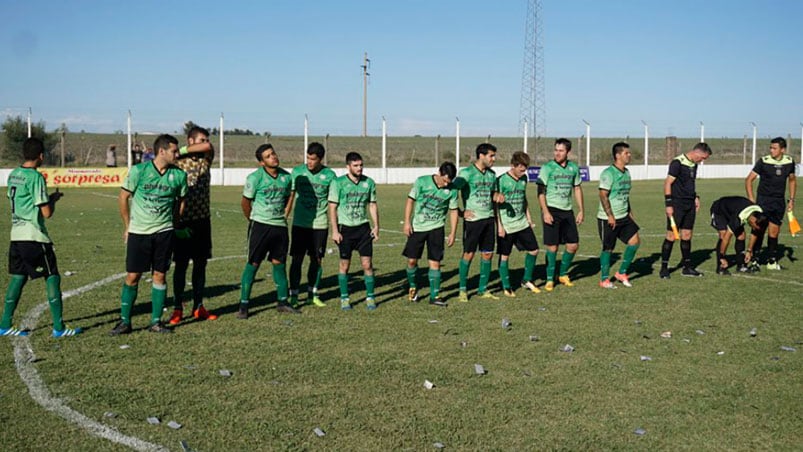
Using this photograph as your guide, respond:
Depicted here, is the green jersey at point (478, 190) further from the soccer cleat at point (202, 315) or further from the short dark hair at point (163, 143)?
the short dark hair at point (163, 143)

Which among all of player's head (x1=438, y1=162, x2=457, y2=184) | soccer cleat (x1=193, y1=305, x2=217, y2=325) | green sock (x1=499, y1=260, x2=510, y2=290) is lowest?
soccer cleat (x1=193, y1=305, x2=217, y2=325)

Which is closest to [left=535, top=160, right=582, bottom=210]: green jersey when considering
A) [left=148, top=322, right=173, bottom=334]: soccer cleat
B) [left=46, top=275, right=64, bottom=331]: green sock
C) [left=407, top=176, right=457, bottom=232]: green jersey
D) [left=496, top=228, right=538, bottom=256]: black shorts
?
[left=496, top=228, right=538, bottom=256]: black shorts

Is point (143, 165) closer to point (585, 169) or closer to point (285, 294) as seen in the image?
point (285, 294)

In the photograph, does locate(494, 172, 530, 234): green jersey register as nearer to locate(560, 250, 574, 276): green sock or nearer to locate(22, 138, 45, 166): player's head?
locate(560, 250, 574, 276): green sock

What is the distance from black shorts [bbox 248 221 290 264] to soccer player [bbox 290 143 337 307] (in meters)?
0.64

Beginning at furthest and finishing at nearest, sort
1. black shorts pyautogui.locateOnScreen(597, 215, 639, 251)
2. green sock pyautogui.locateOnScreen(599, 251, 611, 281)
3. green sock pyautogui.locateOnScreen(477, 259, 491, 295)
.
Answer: black shorts pyautogui.locateOnScreen(597, 215, 639, 251) < green sock pyautogui.locateOnScreen(599, 251, 611, 281) < green sock pyautogui.locateOnScreen(477, 259, 491, 295)

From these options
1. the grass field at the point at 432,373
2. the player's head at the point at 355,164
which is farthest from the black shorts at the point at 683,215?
the player's head at the point at 355,164

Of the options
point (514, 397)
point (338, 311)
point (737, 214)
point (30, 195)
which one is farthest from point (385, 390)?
point (737, 214)

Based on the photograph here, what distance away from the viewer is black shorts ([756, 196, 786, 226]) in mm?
13430

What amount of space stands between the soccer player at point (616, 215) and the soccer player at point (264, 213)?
5026 millimetres

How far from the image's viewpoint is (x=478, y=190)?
10.6 metres

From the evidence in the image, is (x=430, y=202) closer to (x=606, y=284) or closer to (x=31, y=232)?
(x=606, y=284)

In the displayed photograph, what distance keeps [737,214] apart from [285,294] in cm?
803

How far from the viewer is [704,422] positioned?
5902 mm
